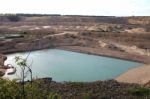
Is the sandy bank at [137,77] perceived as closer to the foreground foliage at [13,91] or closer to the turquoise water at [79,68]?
the turquoise water at [79,68]

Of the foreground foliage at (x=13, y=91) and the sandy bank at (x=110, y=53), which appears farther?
the sandy bank at (x=110, y=53)

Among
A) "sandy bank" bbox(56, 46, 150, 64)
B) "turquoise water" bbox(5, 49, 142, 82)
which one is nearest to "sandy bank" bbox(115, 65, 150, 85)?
"turquoise water" bbox(5, 49, 142, 82)

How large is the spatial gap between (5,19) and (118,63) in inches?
2799

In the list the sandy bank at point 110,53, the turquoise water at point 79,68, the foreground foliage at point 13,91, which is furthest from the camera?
the sandy bank at point 110,53

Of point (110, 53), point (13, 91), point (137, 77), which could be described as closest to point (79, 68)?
point (137, 77)

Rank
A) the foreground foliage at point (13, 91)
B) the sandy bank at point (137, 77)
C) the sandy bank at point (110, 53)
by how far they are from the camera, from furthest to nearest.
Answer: the sandy bank at point (110, 53), the sandy bank at point (137, 77), the foreground foliage at point (13, 91)

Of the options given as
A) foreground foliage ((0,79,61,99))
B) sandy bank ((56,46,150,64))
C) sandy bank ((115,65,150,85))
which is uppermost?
foreground foliage ((0,79,61,99))

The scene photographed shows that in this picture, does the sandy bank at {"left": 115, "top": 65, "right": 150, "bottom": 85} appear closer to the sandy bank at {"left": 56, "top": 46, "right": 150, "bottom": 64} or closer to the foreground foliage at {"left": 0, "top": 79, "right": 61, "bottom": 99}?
the sandy bank at {"left": 56, "top": 46, "right": 150, "bottom": 64}

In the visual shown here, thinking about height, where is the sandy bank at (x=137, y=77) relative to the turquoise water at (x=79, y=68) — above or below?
above

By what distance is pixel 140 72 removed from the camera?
29266 millimetres

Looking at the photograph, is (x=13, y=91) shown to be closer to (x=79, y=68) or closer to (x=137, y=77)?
(x=137, y=77)

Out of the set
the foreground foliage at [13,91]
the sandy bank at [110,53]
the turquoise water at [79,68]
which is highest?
the foreground foliage at [13,91]

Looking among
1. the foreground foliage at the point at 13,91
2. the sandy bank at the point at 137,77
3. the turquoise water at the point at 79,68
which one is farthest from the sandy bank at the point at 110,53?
→ the foreground foliage at the point at 13,91

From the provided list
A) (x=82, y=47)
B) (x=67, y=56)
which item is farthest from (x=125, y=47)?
(x=67, y=56)
